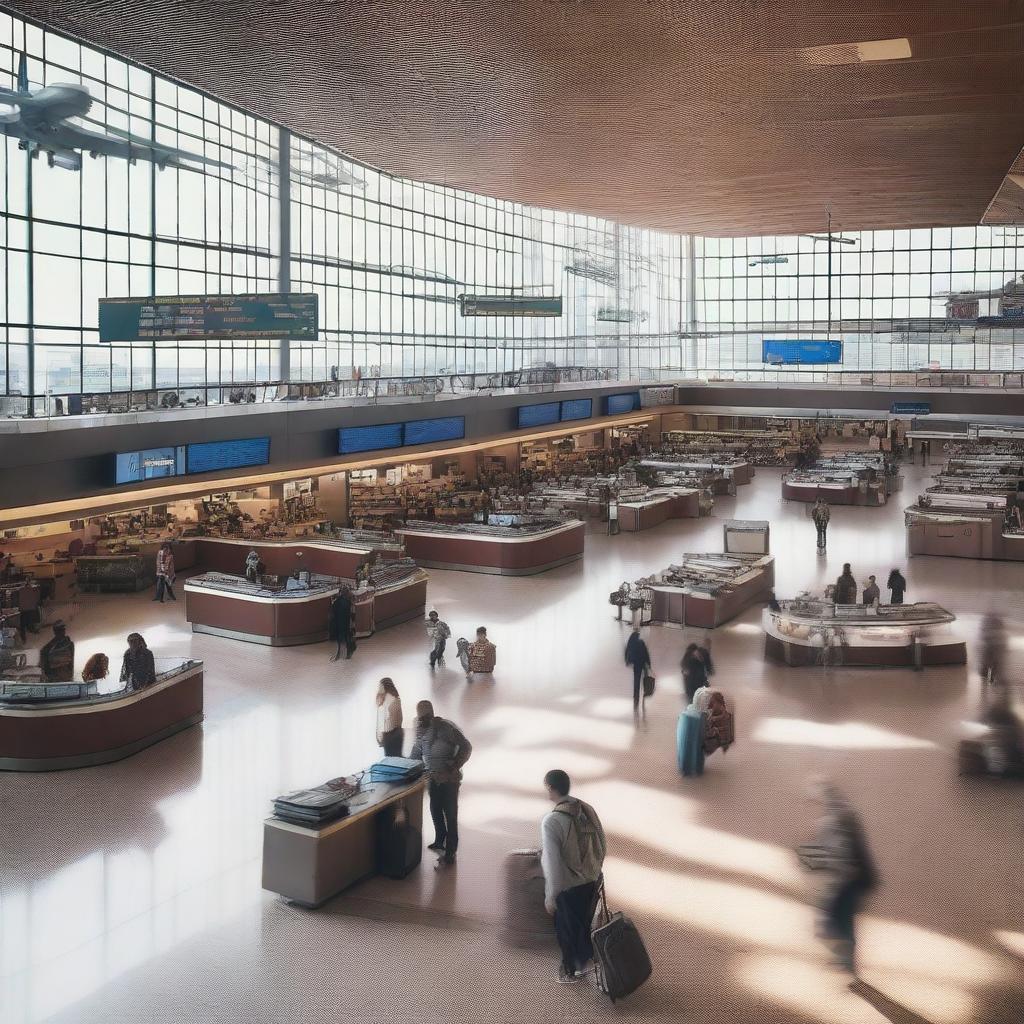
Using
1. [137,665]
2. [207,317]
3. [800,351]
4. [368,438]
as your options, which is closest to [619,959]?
[137,665]

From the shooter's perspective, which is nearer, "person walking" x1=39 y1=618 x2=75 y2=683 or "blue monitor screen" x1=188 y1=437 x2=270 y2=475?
"person walking" x1=39 y1=618 x2=75 y2=683

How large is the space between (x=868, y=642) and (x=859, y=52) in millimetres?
8034

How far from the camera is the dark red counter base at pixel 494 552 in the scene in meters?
23.9

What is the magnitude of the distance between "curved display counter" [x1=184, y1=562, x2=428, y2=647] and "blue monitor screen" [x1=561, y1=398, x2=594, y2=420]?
2196 cm

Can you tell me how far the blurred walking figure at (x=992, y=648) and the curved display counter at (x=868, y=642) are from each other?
445 millimetres

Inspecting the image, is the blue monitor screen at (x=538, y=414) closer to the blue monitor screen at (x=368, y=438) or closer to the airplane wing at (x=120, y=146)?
the blue monitor screen at (x=368, y=438)

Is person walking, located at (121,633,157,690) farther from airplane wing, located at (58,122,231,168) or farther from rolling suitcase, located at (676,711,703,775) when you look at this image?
airplane wing, located at (58,122,231,168)

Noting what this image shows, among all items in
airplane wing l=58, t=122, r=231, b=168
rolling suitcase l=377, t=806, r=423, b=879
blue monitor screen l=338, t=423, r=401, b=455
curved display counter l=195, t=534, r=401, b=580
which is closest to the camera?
rolling suitcase l=377, t=806, r=423, b=879

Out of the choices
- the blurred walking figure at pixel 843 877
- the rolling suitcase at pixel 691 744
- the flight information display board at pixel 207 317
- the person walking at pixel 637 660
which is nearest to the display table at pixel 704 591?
the person walking at pixel 637 660

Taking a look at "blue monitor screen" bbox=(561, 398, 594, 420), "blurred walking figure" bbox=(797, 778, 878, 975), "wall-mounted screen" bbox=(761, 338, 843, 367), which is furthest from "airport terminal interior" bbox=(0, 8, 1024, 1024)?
"wall-mounted screen" bbox=(761, 338, 843, 367)

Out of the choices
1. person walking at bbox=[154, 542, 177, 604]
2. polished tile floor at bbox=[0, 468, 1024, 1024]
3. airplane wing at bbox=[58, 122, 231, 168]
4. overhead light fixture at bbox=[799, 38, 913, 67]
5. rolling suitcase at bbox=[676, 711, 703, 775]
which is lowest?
polished tile floor at bbox=[0, 468, 1024, 1024]

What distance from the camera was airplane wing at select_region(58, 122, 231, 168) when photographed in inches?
966

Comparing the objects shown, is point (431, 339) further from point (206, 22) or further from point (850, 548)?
point (206, 22)

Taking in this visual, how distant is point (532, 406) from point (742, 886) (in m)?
29.3
